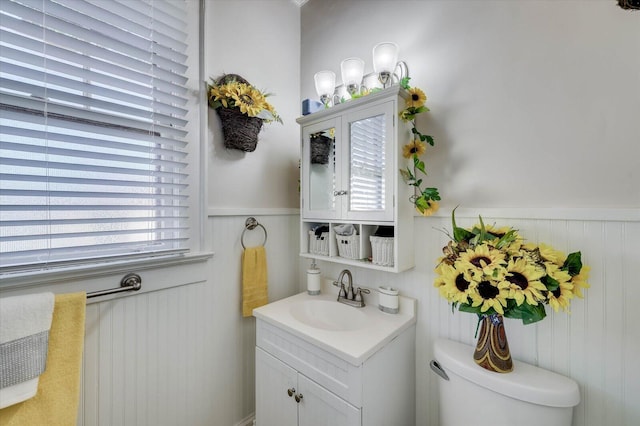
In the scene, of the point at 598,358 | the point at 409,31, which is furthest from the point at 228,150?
the point at 598,358

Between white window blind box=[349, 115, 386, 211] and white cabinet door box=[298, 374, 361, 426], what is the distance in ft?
2.52

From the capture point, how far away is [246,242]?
147cm

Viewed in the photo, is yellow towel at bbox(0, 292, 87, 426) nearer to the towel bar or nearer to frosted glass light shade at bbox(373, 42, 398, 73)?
the towel bar

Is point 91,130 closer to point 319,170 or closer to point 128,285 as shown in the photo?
point 128,285

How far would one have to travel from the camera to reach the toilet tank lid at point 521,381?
2.60 feet

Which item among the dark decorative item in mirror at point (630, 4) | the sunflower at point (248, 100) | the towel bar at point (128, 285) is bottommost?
the towel bar at point (128, 285)

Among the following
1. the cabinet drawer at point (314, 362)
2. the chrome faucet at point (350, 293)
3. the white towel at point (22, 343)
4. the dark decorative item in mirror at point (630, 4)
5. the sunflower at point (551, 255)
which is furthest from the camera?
the chrome faucet at point (350, 293)

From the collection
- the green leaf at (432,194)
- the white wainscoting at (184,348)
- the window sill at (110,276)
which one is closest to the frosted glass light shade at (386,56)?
the green leaf at (432,194)

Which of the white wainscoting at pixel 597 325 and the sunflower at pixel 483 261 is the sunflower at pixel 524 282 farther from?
the white wainscoting at pixel 597 325

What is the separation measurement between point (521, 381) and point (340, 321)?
0.75m

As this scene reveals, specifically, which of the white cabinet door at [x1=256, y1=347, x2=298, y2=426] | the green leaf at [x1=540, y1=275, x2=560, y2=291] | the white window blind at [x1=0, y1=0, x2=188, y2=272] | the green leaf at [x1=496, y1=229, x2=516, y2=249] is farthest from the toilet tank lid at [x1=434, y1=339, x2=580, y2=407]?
the white window blind at [x1=0, y1=0, x2=188, y2=272]

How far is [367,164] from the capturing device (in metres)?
1.21

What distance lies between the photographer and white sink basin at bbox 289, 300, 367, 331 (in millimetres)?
1322

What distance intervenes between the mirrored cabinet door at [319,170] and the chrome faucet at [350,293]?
35 centimetres
